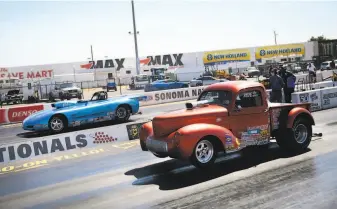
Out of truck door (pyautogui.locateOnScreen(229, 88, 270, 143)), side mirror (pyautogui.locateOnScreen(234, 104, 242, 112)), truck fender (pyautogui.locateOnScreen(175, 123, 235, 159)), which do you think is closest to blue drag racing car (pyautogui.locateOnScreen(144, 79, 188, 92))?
truck door (pyautogui.locateOnScreen(229, 88, 270, 143))

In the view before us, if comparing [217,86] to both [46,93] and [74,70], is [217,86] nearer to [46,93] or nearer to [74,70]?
[46,93]

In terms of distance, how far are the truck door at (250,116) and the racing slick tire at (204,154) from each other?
2.35ft

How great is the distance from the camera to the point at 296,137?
861 cm

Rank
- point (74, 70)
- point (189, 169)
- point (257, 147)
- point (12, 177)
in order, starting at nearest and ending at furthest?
point (189, 169) < point (12, 177) < point (257, 147) < point (74, 70)

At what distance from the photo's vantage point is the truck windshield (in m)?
7.91

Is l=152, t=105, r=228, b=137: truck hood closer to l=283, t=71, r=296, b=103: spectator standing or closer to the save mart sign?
l=283, t=71, r=296, b=103: spectator standing

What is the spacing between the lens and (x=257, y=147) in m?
9.05

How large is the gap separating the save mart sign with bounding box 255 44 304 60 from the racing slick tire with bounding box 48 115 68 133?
52.0 metres

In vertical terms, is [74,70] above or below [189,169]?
above

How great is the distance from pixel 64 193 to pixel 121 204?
4.82 feet

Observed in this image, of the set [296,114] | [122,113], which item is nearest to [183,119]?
[296,114]

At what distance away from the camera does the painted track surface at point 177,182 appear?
5.68m

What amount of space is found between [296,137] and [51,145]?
6.78 meters

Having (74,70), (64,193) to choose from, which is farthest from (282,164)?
(74,70)
